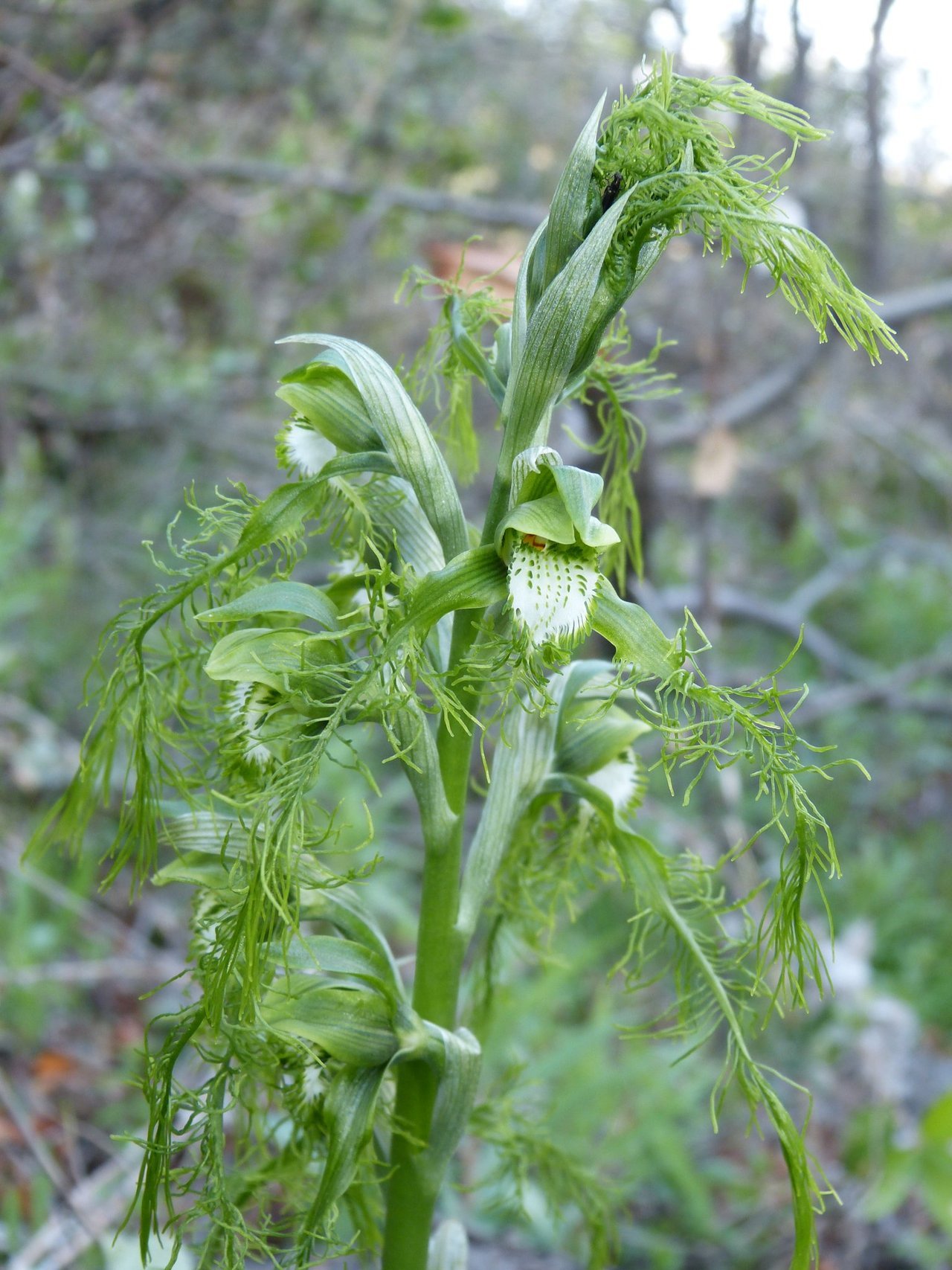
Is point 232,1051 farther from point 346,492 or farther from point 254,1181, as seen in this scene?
point 346,492

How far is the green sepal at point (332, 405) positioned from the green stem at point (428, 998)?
371mm

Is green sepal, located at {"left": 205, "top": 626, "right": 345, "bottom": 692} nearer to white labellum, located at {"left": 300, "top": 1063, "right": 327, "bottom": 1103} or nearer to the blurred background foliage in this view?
white labellum, located at {"left": 300, "top": 1063, "right": 327, "bottom": 1103}

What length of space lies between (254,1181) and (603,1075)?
227 cm

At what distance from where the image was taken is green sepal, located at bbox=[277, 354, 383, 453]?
141 cm

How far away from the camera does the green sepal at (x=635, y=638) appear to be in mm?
1201

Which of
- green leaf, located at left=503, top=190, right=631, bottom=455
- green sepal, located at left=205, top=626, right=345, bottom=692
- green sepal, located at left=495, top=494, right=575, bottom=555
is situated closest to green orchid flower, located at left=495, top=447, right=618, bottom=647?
green sepal, located at left=495, top=494, right=575, bottom=555

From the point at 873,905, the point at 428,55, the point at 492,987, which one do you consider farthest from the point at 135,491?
the point at 492,987

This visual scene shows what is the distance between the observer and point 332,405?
4.68ft

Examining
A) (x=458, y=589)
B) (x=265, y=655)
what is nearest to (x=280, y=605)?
(x=265, y=655)

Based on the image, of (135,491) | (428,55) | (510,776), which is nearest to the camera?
(510,776)

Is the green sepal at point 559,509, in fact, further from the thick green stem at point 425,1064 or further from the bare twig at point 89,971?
the bare twig at point 89,971

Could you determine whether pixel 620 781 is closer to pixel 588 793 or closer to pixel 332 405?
pixel 588 793

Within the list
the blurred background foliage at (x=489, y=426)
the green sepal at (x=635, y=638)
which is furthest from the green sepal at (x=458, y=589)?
the blurred background foliage at (x=489, y=426)

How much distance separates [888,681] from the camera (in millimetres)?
5113
